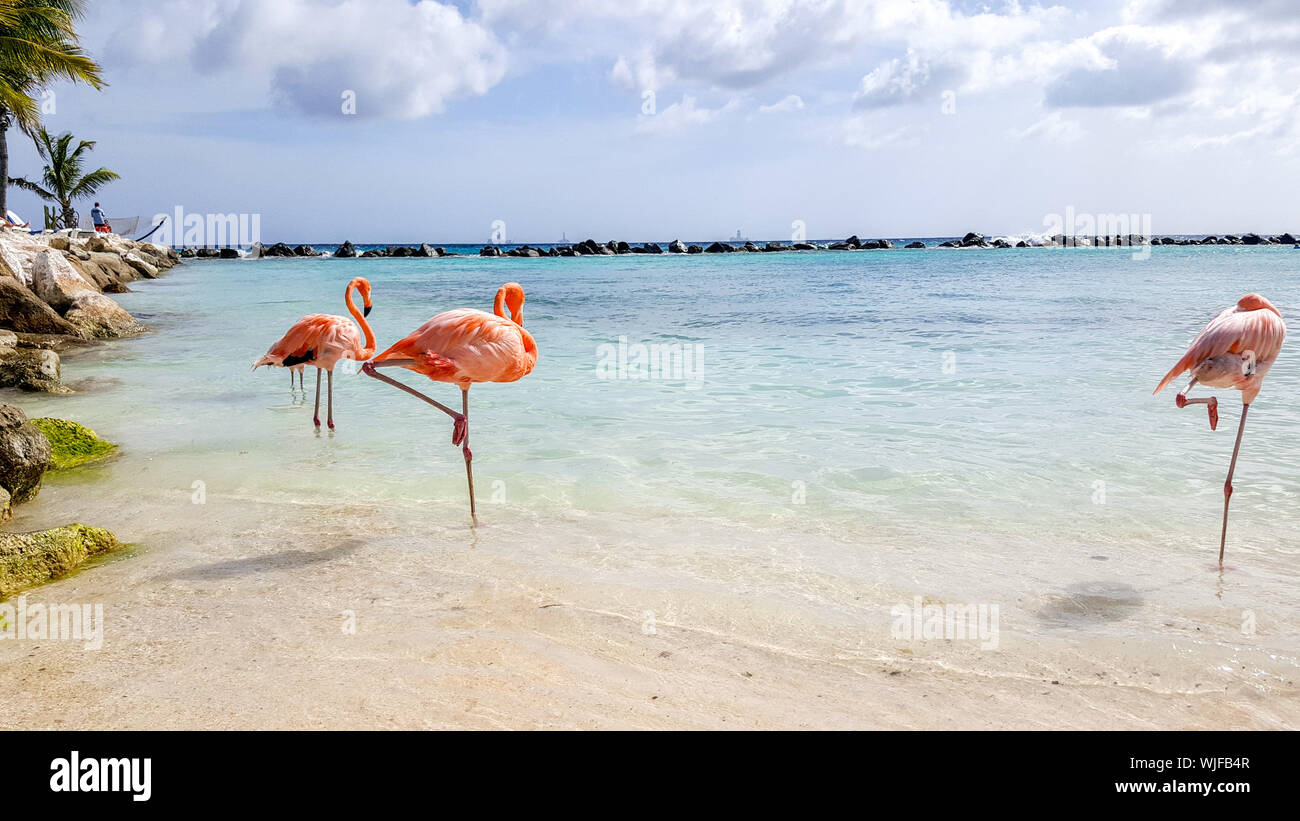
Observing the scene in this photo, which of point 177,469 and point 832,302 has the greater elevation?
point 832,302

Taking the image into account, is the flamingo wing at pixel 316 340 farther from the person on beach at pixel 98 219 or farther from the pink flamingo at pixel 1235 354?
the person on beach at pixel 98 219

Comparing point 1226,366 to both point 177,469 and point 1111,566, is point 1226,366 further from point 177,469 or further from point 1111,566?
point 177,469

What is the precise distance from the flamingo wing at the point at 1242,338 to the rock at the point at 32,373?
10860 mm

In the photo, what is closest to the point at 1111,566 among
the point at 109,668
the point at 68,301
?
the point at 109,668

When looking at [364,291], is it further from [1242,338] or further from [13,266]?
[13,266]

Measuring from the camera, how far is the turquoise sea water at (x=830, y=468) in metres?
4.63

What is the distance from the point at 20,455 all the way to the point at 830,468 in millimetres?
5564

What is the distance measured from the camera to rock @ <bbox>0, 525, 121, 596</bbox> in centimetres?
427

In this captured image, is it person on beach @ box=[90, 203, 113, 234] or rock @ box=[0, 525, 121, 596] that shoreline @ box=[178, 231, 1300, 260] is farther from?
rock @ box=[0, 525, 121, 596]

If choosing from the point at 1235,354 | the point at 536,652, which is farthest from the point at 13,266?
the point at 1235,354

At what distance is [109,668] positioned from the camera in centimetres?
344

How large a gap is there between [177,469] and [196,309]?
56.9 ft

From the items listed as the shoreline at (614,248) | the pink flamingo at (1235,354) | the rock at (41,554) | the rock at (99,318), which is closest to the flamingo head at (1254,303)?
the pink flamingo at (1235,354)

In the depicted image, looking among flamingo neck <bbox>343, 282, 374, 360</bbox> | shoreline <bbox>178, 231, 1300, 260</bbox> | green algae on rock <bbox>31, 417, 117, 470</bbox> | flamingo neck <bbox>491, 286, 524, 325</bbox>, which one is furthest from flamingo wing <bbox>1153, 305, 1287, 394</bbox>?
shoreline <bbox>178, 231, 1300, 260</bbox>
